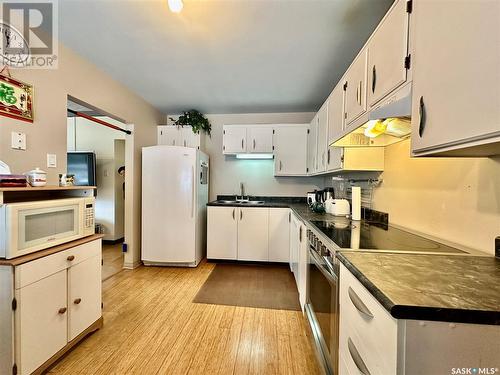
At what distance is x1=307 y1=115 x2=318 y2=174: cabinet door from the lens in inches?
113

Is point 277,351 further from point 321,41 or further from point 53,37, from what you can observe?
point 53,37

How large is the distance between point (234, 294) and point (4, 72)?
2612 mm

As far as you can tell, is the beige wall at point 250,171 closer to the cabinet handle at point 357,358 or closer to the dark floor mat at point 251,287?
the dark floor mat at point 251,287

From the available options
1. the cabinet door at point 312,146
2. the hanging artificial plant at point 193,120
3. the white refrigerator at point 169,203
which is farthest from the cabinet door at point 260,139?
the white refrigerator at point 169,203

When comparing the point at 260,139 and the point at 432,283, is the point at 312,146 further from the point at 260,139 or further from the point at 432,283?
the point at 432,283

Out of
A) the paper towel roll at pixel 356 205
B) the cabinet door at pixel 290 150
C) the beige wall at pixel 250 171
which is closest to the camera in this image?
the paper towel roll at pixel 356 205

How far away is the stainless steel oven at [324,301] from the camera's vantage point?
109cm

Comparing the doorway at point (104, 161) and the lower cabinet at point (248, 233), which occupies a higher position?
the doorway at point (104, 161)

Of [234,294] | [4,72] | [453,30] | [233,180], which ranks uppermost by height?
[4,72]

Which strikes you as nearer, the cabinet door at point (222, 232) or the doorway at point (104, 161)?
the cabinet door at point (222, 232)

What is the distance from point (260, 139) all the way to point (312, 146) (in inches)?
32.3

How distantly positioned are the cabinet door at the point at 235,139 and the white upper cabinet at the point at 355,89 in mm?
1897

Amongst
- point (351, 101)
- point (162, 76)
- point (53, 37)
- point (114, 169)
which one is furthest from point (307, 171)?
point (114, 169)

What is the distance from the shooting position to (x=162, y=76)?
98.8 inches
